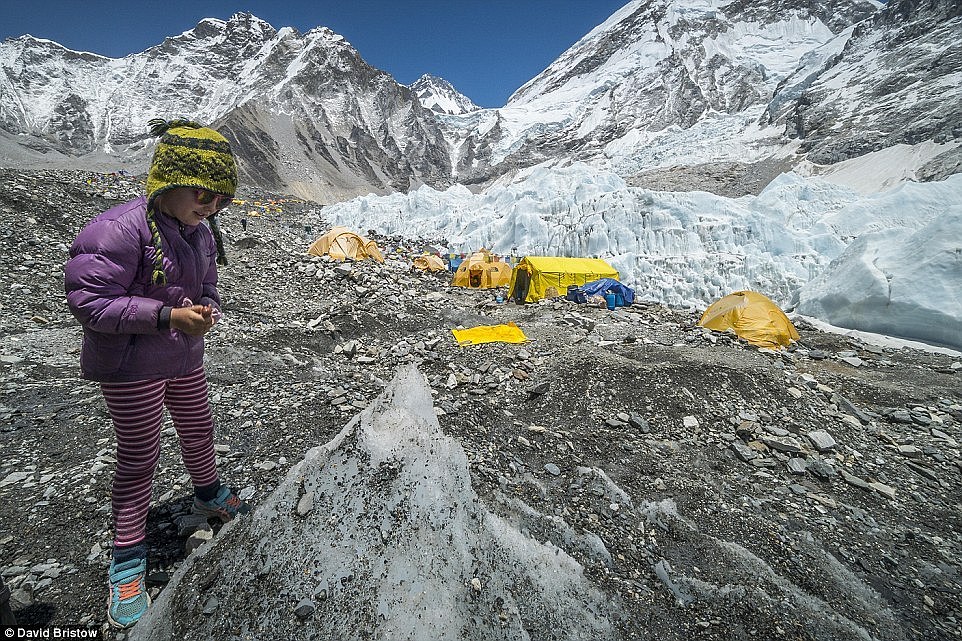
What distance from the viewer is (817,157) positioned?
45000 millimetres

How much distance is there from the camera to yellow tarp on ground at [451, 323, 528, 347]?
7320mm

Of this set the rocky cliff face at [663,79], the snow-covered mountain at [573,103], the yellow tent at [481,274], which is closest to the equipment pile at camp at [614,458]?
the yellow tent at [481,274]

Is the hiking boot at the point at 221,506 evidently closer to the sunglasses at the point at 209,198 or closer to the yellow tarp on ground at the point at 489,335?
the sunglasses at the point at 209,198

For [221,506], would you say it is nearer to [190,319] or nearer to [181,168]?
[190,319]

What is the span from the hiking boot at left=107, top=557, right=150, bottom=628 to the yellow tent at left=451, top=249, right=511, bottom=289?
40.5 ft

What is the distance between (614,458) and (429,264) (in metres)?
12.4

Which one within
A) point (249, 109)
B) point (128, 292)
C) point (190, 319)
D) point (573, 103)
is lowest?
point (190, 319)

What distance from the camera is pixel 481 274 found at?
14.0 m

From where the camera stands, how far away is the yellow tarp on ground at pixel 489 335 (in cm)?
732

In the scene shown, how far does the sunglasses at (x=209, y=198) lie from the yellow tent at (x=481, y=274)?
12006mm

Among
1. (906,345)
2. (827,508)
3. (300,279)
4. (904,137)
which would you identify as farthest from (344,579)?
(904,137)

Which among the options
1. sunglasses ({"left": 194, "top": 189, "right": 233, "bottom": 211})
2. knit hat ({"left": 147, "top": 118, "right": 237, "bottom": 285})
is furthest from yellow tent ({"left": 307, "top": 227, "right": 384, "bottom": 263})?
knit hat ({"left": 147, "top": 118, "right": 237, "bottom": 285})

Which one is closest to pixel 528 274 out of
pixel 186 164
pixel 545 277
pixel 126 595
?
pixel 545 277

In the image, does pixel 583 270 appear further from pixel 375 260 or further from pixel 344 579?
pixel 344 579
